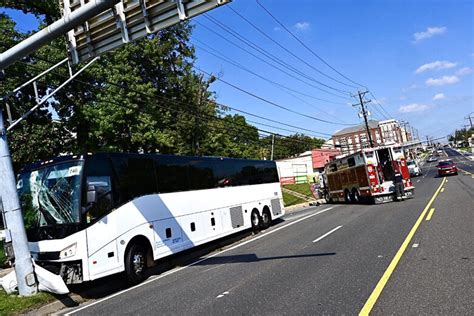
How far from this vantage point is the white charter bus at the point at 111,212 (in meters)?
9.07

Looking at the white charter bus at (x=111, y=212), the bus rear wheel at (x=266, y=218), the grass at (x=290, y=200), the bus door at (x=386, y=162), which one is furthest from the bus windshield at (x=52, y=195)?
the grass at (x=290, y=200)

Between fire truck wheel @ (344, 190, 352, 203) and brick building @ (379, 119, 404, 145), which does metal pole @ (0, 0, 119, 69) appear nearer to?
fire truck wheel @ (344, 190, 352, 203)

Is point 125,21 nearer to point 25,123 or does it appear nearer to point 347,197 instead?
point 25,123

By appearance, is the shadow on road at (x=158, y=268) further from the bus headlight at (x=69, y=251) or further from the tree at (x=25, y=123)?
the tree at (x=25, y=123)

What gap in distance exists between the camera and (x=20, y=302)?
27.1 ft

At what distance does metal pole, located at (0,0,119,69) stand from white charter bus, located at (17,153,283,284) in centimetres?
262

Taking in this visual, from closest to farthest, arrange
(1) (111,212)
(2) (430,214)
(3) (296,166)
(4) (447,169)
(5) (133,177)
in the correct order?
(1) (111,212)
(5) (133,177)
(2) (430,214)
(4) (447,169)
(3) (296,166)

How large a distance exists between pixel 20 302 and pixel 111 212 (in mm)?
2657

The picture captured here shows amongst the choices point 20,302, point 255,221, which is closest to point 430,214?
point 255,221

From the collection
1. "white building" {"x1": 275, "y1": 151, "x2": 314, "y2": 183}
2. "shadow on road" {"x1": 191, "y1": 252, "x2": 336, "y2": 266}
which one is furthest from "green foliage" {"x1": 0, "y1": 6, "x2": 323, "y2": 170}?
"white building" {"x1": 275, "y1": 151, "x2": 314, "y2": 183}

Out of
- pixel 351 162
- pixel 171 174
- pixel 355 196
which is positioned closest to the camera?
pixel 171 174

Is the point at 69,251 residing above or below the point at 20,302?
above

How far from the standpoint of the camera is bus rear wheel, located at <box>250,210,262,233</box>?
18.5m

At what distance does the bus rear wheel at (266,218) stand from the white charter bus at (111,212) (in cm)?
509
